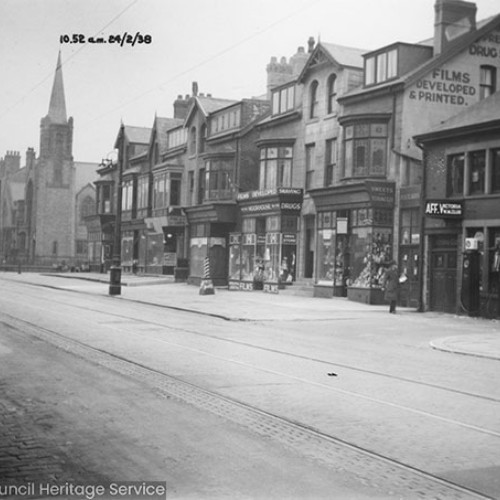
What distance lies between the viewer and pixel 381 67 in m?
31.6

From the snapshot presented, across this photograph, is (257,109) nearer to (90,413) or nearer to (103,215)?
(103,215)

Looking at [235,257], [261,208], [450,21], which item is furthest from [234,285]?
[450,21]

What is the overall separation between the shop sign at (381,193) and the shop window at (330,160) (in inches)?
177

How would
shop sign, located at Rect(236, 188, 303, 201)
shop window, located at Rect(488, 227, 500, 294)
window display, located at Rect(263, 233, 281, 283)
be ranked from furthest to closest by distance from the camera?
window display, located at Rect(263, 233, 281, 283), shop sign, located at Rect(236, 188, 303, 201), shop window, located at Rect(488, 227, 500, 294)

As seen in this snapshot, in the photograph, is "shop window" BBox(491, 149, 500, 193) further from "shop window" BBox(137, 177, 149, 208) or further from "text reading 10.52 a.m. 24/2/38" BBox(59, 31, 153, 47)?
"shop window" BBox(137, 177, 149, 208)

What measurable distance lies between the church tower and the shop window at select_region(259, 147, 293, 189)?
65157 mm

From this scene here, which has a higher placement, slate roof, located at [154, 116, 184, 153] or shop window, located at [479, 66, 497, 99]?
slate roof, located at [154, 116, 184, 153]

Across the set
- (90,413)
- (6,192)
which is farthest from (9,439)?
(6,192)

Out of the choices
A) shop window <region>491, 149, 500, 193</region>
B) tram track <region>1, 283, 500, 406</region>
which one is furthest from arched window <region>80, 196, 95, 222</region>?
tram track <region>1, 283, 500, 406</region>

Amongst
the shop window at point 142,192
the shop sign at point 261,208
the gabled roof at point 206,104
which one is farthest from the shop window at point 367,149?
the shop window at point 142,192

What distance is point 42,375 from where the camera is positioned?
10.7 m

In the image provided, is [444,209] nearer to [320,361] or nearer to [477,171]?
[477,171]

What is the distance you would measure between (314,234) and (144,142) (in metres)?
27.8

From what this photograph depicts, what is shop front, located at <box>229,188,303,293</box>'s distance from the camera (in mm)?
36844
